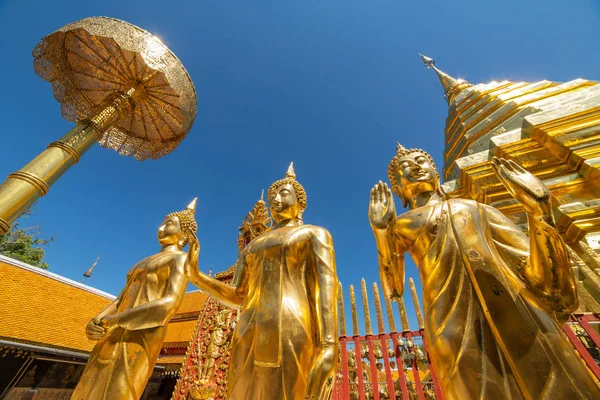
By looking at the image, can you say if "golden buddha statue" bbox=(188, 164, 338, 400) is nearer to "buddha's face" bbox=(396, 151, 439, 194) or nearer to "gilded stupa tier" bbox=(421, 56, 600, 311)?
"buddha's face" bbox=(396, 151, 439, 194)

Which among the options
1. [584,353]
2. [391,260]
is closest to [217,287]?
[391,260]

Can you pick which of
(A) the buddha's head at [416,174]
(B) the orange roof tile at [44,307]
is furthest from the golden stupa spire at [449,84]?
(B) the orange roof tile at [44,307]

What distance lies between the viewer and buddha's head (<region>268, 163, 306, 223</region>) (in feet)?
9.68

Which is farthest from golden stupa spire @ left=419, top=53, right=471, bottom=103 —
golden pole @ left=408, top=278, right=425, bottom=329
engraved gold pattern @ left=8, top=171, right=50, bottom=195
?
engraved gold pattern @ left=8, top=171, right=50, bottom=195

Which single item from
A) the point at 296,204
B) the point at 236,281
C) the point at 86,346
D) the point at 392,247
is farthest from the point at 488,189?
the point at 86,346

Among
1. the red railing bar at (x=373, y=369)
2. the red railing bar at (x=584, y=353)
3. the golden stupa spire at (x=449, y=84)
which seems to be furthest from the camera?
the golden stupa spire at (x=449, y=84)

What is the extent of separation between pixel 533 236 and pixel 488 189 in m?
2.19

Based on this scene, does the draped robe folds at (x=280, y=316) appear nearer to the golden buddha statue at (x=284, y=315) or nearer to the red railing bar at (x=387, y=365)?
the golden buddha statue at (x=284, y=315)

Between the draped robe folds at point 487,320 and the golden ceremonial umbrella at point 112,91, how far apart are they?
4.90 meters

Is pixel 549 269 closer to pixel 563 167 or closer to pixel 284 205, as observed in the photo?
pixel 284 205

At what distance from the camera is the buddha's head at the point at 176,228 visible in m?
3.92

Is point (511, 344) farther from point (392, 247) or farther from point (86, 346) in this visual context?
point (86, 346)

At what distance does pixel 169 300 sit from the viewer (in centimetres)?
296

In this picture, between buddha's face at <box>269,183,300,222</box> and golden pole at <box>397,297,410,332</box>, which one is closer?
buddha's face at <box>269,183,300,222</box>
